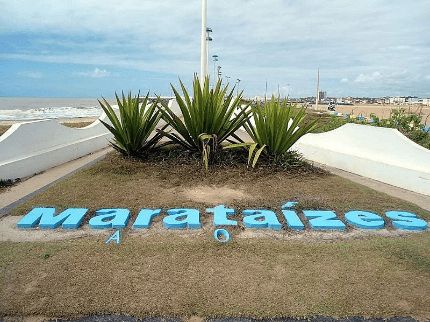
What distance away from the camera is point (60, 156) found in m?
7.36

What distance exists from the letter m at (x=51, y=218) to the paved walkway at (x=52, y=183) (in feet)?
1.78

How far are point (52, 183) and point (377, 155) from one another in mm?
5979

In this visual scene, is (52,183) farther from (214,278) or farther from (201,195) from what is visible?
(214,278)

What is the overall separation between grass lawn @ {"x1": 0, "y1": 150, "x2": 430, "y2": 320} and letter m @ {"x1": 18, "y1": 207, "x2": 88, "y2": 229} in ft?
0.61

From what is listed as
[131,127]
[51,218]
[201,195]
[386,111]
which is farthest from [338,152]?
[386,111]

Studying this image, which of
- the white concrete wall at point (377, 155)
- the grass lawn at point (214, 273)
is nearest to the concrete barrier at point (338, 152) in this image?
the white concrete wall at point (377, 155)

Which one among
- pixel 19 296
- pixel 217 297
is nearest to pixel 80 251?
pixel 19 296

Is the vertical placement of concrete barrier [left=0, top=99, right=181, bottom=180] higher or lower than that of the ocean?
higher

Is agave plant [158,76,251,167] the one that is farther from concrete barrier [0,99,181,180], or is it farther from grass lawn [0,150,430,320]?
concrete barrier [0,99,181,180]

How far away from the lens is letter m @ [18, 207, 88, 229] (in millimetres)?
3676

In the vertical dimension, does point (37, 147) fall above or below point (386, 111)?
above

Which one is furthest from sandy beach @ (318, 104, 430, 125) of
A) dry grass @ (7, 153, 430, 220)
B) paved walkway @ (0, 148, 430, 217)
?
dry grass @ (7, 153, 430, 220)

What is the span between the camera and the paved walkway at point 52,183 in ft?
15.5

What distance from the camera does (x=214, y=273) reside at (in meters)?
2.74
